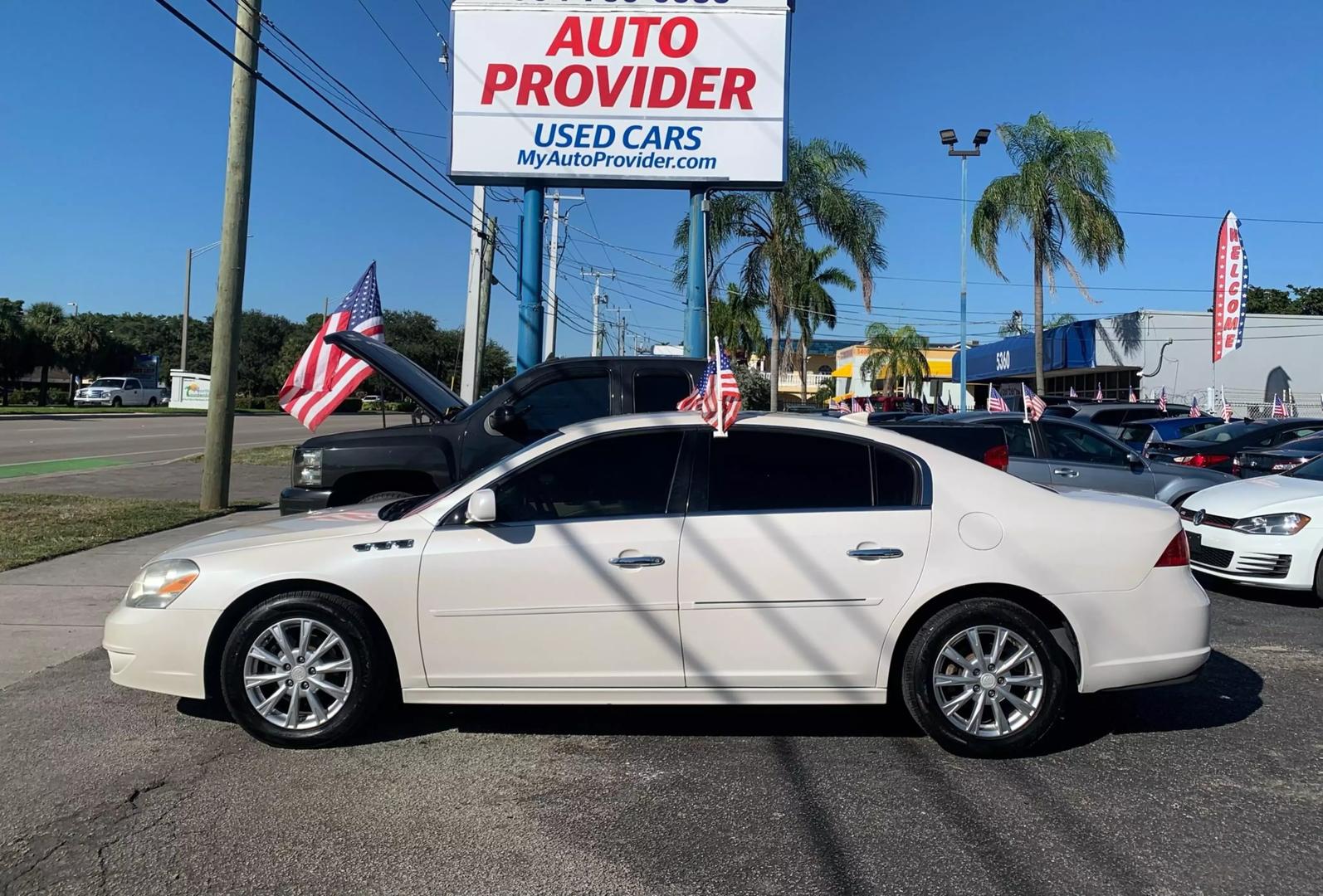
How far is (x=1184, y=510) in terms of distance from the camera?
909 cm

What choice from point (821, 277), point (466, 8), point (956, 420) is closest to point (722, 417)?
point (956, 420)

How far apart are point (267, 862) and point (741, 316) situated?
36426 mm

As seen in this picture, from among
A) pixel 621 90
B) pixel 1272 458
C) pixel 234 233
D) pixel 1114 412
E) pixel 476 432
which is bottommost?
pixel 476 432

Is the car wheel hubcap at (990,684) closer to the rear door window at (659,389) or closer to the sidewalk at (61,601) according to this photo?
the rear door window at (659,389)

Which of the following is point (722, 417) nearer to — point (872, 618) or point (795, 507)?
point (795, 507)

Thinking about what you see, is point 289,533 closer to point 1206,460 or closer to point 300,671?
point 300,671

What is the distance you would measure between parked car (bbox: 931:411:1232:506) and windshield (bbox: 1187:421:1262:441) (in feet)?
15.7

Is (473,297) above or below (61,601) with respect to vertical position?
above

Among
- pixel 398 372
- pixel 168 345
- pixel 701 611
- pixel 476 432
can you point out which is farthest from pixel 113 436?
pixel 168 345

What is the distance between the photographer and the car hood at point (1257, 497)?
8242mm

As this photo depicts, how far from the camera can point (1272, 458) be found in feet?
42.1

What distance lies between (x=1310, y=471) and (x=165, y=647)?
972 cm

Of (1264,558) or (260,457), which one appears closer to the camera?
(1264,558)

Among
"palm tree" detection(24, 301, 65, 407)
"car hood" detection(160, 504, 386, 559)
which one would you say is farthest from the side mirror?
"palm tree" detection(24, 301, 65, 407)
